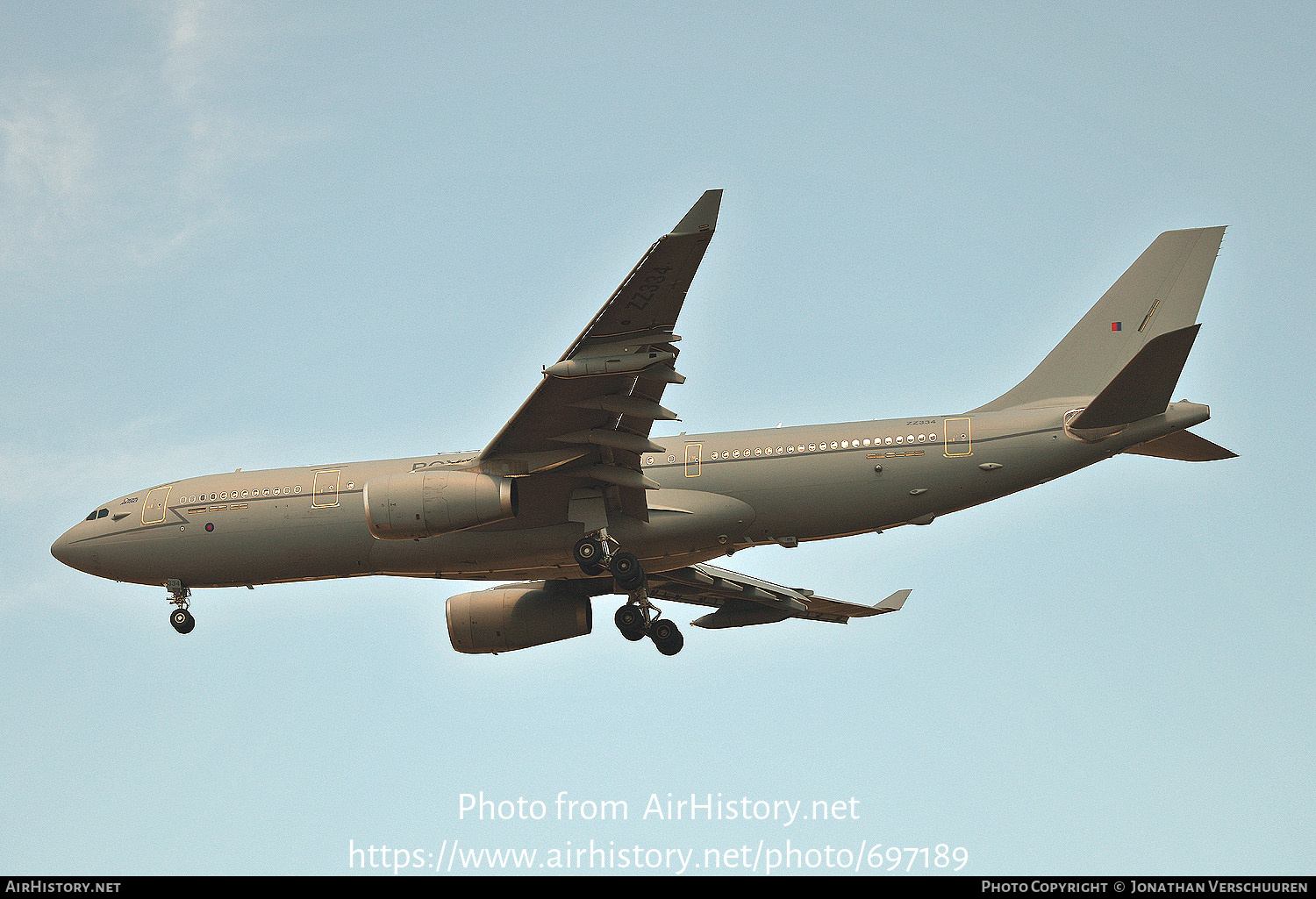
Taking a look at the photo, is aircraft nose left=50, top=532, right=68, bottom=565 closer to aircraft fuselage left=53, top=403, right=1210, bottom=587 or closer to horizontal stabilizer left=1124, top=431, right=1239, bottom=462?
aircraft fuselage left=53, top=403, right=1210, bottom=587

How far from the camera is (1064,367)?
2583 centimetres

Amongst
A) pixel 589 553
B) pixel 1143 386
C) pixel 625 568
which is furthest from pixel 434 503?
pixel 1143 386

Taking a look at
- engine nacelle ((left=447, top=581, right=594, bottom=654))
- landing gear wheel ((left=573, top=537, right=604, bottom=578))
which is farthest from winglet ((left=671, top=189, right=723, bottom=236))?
engine nacelle ((left=447, top=581, right=594, bottom=654))

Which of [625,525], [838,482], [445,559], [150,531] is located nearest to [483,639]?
[445,559]

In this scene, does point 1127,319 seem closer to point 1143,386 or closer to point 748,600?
point 1143,386

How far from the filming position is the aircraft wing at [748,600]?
3180 centimetres

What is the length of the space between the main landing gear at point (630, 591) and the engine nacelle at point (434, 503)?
7.07 ft

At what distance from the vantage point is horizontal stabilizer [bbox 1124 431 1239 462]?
79.7 feet

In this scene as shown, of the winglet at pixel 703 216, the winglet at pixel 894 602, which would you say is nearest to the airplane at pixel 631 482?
the winglet at pixel 703 216

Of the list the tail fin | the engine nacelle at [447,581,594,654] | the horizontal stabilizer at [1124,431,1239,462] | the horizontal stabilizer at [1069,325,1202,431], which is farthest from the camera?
the engine nacelle at [447,581,594,654]

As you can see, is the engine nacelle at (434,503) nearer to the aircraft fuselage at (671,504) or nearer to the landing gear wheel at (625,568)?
the aircraft fuselage at (671,504)

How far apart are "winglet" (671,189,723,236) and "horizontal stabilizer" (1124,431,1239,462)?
10219 millimetres

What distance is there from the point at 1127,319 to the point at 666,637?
12328 millimetres
